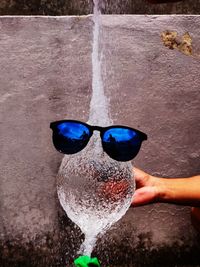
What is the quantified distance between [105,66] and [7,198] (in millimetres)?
955

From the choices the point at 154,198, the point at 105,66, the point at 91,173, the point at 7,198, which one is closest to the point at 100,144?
the point at 91,173

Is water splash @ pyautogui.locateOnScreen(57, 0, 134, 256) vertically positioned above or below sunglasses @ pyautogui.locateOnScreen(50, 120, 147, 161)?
below

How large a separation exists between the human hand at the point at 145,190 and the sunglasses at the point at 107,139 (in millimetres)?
359

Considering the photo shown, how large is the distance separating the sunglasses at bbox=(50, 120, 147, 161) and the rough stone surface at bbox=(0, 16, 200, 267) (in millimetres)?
→ 809

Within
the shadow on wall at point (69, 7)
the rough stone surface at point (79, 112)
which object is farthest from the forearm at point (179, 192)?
the shadow on wall at point (69, 7)

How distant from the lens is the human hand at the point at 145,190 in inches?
94.0

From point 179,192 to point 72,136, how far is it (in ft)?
2.48

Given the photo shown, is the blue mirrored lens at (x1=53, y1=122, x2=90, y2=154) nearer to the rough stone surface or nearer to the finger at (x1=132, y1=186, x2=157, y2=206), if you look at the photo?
the finger at (x1=132, y1=186, x2=157, y2=206)

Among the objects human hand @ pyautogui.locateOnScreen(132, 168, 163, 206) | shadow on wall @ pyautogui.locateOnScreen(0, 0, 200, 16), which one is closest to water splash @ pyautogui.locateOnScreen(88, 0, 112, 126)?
shadow on wall @ pyautogui.locateOnScreen(0, 0, 200, 16)

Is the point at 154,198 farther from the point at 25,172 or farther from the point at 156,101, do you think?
the point at 25,172

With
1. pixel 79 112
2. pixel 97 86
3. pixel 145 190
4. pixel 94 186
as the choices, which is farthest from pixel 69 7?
pixel 94 186

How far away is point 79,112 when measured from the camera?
2.91 metres

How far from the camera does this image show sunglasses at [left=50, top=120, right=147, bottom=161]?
205cm

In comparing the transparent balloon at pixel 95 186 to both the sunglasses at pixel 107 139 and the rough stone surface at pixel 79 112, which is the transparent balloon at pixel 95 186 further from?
the rough stone surface at pixel 79 112
